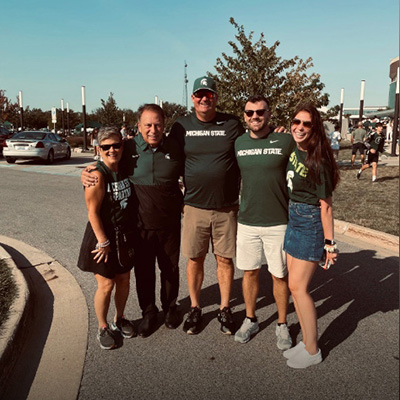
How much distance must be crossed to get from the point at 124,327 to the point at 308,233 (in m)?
1.79

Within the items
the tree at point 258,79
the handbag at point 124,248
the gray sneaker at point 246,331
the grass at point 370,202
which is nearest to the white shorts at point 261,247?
the gray sneaker at point 246,331

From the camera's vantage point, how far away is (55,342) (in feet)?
10.6

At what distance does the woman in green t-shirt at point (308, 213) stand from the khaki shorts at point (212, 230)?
64cm

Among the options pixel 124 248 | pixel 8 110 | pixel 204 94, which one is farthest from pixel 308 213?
pixel 8 110

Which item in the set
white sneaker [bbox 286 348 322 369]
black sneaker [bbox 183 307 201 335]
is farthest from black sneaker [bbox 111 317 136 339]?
white sneaker [bbox 286 348 322 369]

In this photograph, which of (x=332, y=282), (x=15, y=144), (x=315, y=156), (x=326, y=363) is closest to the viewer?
(x=315, y=156)

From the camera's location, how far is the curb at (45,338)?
2715mm

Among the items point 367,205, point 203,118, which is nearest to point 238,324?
point 203,118

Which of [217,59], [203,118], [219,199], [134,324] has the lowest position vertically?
[134,324]

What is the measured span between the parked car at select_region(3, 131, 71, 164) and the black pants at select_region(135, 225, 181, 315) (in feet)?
49.8

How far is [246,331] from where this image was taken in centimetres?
331

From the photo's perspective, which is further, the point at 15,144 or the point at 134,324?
the point at 15,144

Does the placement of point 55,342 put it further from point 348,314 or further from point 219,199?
point 348,314

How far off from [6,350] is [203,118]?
7.91ft
